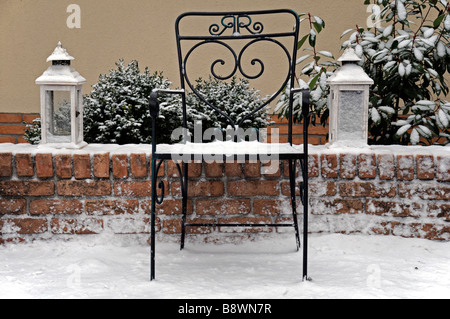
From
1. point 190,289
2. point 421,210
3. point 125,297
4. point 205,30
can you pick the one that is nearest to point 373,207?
point 421,210

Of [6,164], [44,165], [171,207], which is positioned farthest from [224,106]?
[6,164]

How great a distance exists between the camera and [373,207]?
6.38 ft

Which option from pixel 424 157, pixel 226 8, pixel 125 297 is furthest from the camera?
pixel 226 8

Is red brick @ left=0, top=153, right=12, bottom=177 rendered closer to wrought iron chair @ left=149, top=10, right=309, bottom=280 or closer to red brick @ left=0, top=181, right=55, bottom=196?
red brick @ left=0, top=181, right=55, bottom=196

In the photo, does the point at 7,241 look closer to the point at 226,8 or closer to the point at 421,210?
the point at 421,210

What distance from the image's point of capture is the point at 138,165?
76.0 inches

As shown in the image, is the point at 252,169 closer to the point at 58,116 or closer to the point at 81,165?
the point at 81,165

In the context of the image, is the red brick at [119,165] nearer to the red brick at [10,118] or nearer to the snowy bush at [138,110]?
the snowy bush at [138,110]

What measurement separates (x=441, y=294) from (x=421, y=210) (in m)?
0.53

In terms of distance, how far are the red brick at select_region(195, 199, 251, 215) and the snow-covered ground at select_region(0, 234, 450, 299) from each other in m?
0.14

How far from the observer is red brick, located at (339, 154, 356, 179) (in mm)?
1945

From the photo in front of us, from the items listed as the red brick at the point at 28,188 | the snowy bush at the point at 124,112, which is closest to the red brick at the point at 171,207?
the red brick at the point at 28,188

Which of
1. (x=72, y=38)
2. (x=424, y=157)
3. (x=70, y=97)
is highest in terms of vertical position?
(x=72, y=38)

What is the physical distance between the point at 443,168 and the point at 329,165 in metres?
0.43
